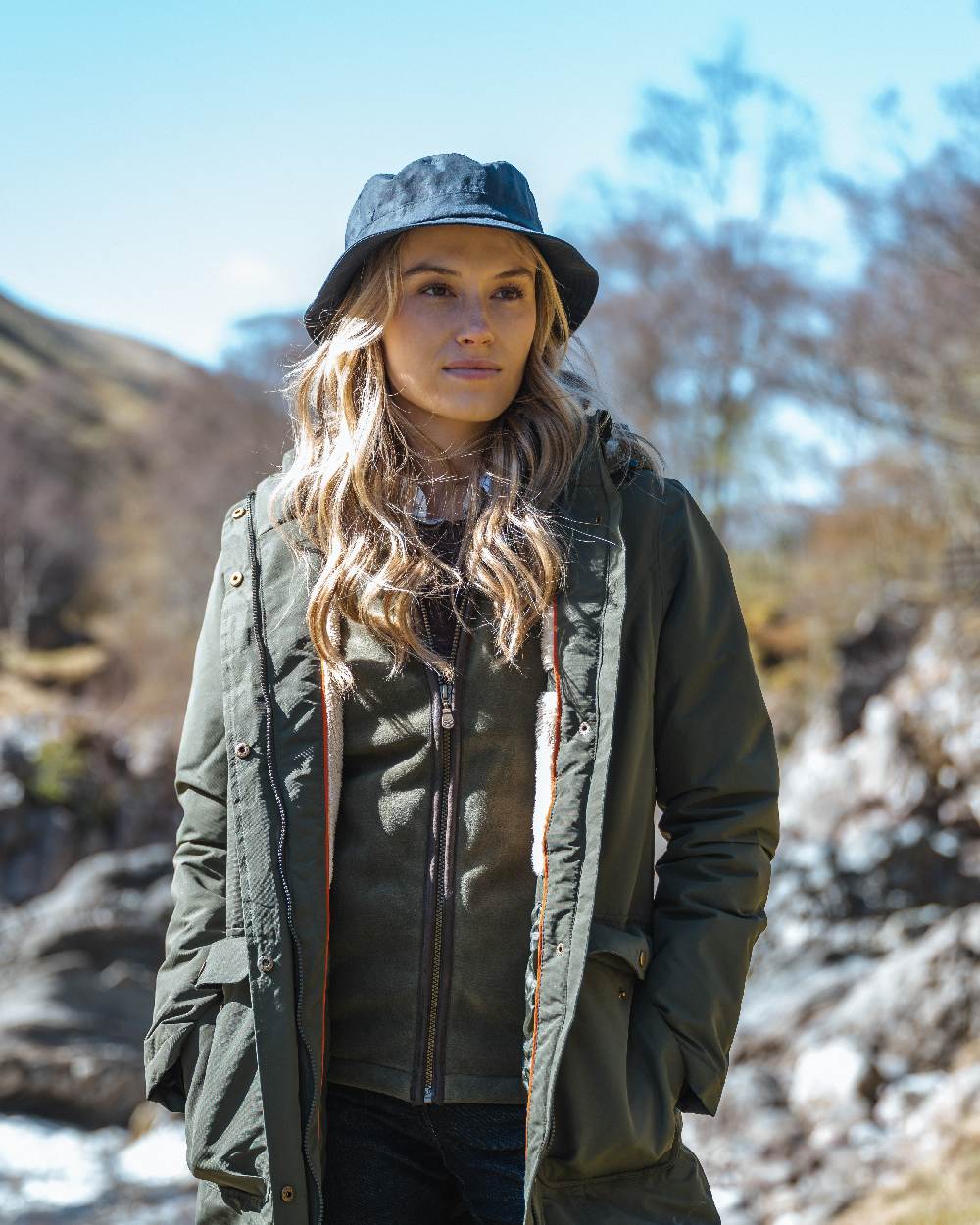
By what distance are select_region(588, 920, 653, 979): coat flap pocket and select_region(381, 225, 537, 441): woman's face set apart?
889mm

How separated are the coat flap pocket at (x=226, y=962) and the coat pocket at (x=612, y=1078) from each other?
0.51 m

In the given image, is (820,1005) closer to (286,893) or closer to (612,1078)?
(612,1078)

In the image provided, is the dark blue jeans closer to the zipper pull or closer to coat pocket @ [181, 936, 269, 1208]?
coat pocket @ [181, 936, 269, 1208]

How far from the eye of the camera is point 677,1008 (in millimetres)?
1933

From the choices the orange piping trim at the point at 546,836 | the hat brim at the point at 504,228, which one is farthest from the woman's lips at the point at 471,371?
the orange piping trim at the point at 546,836

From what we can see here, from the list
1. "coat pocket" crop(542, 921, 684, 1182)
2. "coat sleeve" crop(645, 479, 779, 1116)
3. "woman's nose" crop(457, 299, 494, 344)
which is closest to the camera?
"coat pocket" crop(542, 921, 684, 1182)

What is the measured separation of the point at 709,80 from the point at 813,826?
1407 cm

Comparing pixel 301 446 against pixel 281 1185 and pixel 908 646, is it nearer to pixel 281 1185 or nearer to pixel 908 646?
pixel 281 1185

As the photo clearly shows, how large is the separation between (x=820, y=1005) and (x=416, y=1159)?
7458 mm

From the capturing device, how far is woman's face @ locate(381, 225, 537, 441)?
2217 millimetres

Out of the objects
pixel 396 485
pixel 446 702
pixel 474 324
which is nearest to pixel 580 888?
pixel 446 702

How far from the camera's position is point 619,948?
6.22ft

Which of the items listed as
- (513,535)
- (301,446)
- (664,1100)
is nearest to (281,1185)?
(664,1100)

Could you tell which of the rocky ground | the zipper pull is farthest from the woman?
the rocky ground
